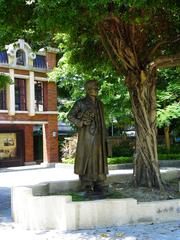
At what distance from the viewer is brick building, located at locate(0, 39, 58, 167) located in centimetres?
2633

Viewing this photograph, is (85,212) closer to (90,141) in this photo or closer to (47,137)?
(90,141)

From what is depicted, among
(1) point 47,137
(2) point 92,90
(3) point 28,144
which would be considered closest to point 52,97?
(1) point 47,137

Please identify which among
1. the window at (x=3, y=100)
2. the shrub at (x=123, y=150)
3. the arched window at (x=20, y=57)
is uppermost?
the arched window at (x=20, y=57)

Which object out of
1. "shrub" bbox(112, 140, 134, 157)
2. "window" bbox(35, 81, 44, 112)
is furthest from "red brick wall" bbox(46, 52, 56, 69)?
"shrub" bbox(112, 140, 134, 157)

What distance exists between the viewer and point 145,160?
395 inches

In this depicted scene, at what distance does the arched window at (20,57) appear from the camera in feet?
88.4

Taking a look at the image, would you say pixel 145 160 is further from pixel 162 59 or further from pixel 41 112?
pixel 41 112

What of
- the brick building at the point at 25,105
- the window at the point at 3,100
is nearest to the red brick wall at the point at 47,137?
the brick building at the point at 25,105

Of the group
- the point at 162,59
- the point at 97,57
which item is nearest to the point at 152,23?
the point at 162,59

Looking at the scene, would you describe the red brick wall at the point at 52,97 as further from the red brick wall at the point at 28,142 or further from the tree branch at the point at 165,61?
the tree branch at the point at 165,61

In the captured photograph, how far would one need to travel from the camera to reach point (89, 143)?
29.5ft

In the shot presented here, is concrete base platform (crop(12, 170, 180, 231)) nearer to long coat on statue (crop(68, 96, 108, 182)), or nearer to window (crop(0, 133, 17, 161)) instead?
long coat on statue (crop(68, 96, 108, 182))

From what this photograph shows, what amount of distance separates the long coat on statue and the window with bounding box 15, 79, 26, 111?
61.3 ft

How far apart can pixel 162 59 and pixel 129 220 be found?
3755 millimetres
